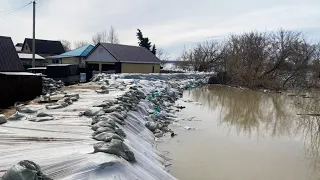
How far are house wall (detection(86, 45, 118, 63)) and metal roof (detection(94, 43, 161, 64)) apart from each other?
0.88 feet

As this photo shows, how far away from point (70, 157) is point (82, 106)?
4.27 metres

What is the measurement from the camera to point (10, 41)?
14.1 m

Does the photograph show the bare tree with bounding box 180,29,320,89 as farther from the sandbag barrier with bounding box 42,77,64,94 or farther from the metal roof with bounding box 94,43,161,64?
the sandbag barrier with bounding box 42,77,64,94

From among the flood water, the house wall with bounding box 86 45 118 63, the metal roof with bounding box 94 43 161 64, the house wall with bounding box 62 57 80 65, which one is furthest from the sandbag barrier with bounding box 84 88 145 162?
the house wall with bounding box 62 57 80 65

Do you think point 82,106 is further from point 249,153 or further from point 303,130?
point 303,130

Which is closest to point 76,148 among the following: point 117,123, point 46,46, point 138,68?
point 117,123

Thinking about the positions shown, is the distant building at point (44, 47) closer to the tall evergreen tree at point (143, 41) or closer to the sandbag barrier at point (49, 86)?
the tall evergreen tree at point (143, 41)

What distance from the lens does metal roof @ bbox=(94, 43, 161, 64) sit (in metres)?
28.5

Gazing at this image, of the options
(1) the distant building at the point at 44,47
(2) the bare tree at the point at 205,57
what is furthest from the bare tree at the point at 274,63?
(1) the distant building at the point at 44,47

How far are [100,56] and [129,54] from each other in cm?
297

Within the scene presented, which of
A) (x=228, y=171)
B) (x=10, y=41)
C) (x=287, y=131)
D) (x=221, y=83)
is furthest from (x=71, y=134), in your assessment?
(x=221, y=83)

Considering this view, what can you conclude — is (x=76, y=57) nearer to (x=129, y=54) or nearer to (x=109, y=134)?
(x=129, y=54)

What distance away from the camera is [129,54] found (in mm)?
30031

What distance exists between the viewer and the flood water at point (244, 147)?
19.4ft
